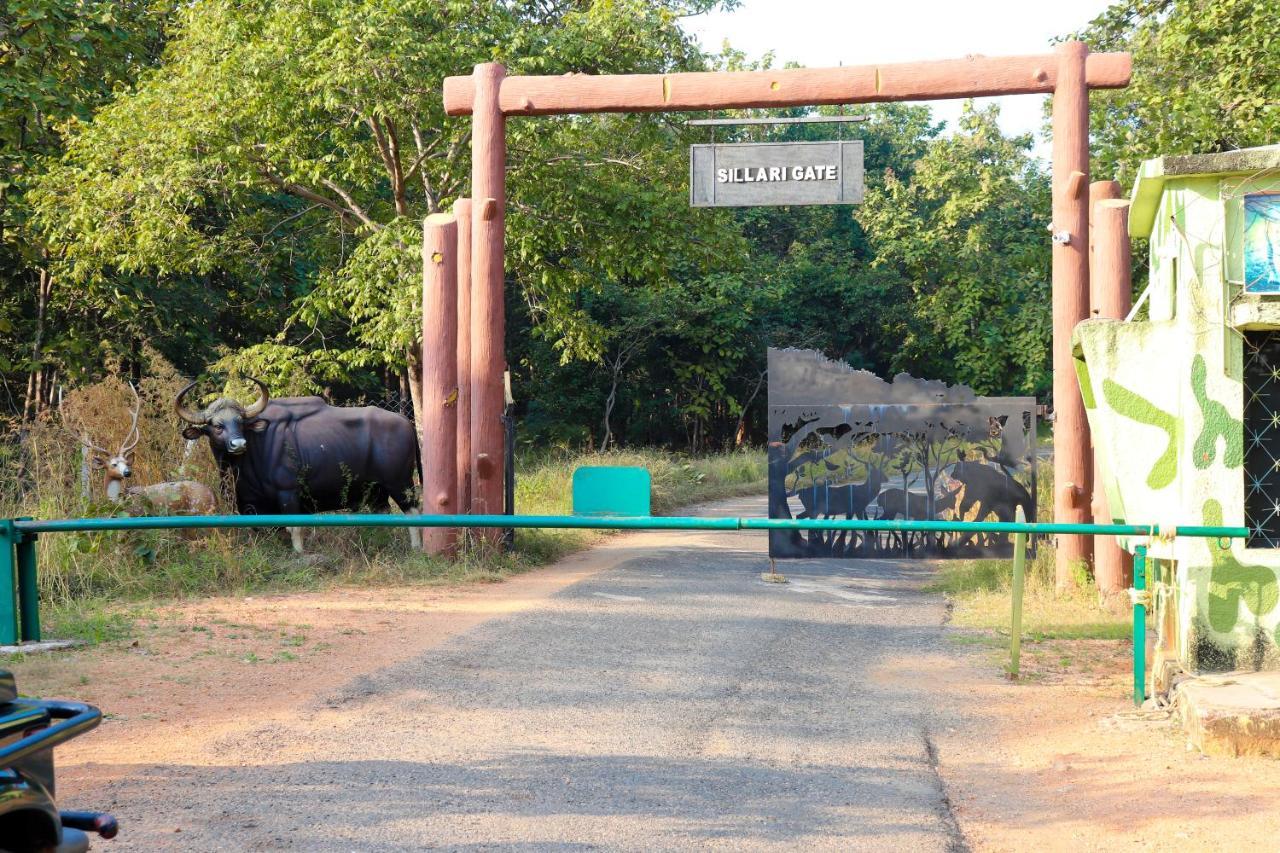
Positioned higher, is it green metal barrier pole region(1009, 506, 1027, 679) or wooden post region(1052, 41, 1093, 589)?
wooden post region(1052, 41, 1093, 589)

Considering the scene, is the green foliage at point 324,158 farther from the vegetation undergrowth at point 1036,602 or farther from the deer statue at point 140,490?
the vegetation undergrowth at point 1036,602

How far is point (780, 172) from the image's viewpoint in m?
12.5

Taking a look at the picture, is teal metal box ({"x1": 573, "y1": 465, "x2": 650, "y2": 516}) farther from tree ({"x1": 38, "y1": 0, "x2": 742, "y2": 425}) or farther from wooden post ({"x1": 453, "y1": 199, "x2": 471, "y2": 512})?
tree ({"x1": 38, "y1": 0, "x2": 742, "y2": 425})

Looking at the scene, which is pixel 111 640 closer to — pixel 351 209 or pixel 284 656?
pixel 284 656

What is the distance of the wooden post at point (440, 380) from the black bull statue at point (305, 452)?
57 centimetres

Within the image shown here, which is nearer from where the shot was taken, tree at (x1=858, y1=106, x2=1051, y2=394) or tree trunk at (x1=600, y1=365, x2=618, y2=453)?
tree trunk at (x1=600, y1=365, x2=618, y2=453)

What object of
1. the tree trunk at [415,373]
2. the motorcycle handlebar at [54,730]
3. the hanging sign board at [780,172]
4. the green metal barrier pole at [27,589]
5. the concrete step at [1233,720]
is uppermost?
the hanging sign board at [780,172]

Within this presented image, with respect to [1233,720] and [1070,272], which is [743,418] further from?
[1233,720]

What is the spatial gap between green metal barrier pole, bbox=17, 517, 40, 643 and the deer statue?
361 cm

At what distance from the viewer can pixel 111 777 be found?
5.77m

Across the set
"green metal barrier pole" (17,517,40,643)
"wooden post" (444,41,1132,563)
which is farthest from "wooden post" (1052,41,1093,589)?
"green metal barrier pole" (17,517,40,643)

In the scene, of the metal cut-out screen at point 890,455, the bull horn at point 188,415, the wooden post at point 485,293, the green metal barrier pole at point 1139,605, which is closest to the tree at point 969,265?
the metal cut-out screen at point 890,455

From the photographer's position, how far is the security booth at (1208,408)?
7125 mm

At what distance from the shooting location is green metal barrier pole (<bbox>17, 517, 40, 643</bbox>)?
7.80m
